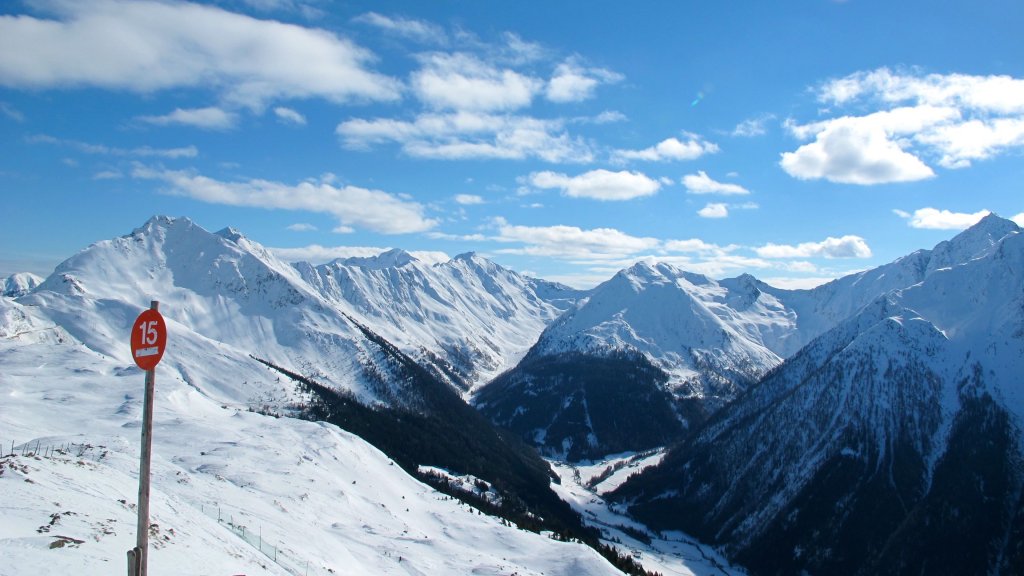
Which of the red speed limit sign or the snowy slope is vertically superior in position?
the red speed limit sign

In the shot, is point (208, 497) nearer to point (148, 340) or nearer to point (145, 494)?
point (145, 494)

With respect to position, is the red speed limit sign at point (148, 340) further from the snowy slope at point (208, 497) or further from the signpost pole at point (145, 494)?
the snowy slope at point (208, 497)

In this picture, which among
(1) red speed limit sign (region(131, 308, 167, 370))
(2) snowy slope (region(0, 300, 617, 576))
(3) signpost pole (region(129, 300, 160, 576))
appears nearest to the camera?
(3) signpost pole (region(129, 300, 160, 576))

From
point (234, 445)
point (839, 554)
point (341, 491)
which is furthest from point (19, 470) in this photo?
point (839, 554)

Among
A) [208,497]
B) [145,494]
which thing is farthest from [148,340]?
[208,497]

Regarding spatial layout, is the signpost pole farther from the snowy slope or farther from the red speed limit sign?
the snowy slope

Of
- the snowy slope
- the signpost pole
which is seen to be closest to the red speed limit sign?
the signpost pole
